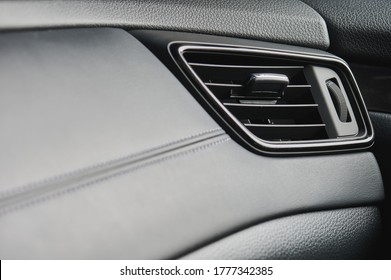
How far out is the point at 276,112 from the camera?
106 centimetres

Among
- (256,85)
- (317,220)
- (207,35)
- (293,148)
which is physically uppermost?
(207,35)

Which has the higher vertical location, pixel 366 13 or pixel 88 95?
pixel 366 13

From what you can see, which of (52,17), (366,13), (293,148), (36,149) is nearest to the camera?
(36,149)

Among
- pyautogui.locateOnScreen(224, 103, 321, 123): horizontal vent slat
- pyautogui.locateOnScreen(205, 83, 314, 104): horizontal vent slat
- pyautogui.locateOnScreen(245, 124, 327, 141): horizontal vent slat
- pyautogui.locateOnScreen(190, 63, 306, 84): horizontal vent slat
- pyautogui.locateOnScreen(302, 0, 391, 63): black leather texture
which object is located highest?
pyautogui.locateOnScreen(302, 0, 391, 63): black leather texture

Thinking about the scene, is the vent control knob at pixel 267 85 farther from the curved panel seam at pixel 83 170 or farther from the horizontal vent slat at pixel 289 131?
the curved panel seam at pixel 83 170

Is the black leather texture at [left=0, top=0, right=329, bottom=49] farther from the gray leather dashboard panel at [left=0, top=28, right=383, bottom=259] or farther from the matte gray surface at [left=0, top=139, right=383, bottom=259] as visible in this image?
the matte gray surface at [left=0, top=139, right=383, bottom=259]

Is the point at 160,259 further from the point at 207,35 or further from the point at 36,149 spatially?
the point at 207,35

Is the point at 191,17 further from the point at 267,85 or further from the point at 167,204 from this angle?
the point at 167,204

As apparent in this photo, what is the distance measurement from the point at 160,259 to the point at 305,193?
12.7 inches

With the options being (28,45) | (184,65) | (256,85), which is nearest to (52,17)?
(28,45)

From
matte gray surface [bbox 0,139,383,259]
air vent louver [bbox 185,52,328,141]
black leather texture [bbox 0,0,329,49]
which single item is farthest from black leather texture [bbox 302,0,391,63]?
matte gray surface [bbox 0,139,383,259]

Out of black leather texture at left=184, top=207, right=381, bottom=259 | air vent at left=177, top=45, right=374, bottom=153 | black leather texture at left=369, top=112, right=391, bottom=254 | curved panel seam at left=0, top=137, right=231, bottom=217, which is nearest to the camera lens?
curved panel seam at left=0, top=137, right=231, bottom=217

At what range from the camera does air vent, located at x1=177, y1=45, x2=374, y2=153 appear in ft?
3.20

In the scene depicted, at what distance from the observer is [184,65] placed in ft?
3.06
